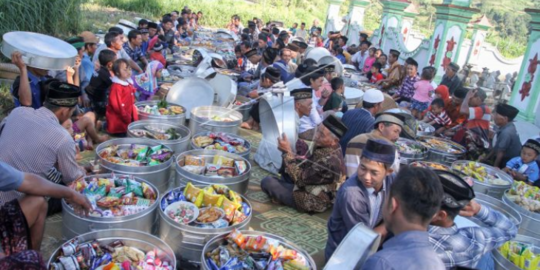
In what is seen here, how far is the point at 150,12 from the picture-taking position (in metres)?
22.9

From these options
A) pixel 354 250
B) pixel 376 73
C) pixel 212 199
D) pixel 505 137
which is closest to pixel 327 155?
pixel 212 199

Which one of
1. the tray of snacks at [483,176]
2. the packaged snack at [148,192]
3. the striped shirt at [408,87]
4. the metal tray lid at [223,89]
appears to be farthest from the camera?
the striped shirt at [408,87]

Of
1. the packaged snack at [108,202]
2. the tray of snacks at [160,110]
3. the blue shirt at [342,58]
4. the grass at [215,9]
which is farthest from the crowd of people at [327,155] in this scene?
the grass at [215,9]

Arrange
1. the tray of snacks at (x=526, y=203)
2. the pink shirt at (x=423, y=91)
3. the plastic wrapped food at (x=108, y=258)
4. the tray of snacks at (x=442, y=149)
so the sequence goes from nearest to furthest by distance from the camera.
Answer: the plastic wrapped food at (x=108, y=258) → the tray of snacks at (x=526, y=203) → the tray of snacks at (x=442, y=149) → the pink shirt at (x=423, y=91)

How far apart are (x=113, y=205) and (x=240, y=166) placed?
5.05 ft

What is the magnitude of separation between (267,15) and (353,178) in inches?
1187

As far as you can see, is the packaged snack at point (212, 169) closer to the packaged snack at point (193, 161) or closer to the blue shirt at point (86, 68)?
the packaged snack at point (193, 161)

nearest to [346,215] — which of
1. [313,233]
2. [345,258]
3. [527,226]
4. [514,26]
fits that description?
[345,258]

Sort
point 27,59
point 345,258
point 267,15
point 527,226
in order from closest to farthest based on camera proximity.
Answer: point 345,258, point 27,59, point 527,226, point 267,15

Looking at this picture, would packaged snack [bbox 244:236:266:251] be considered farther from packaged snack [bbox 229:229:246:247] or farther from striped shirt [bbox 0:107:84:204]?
striped shirt [bbox 0:107:84:204]

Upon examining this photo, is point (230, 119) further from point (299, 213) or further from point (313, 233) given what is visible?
point (313, 233)

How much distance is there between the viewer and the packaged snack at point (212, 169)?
455 cm

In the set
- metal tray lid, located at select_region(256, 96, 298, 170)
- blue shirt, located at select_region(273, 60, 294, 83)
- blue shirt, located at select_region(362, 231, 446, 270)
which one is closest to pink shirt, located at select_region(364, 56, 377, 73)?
blue shirt, located at select_region(273, 60, 294, 83)

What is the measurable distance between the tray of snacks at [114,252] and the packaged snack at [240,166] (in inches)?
63.3
